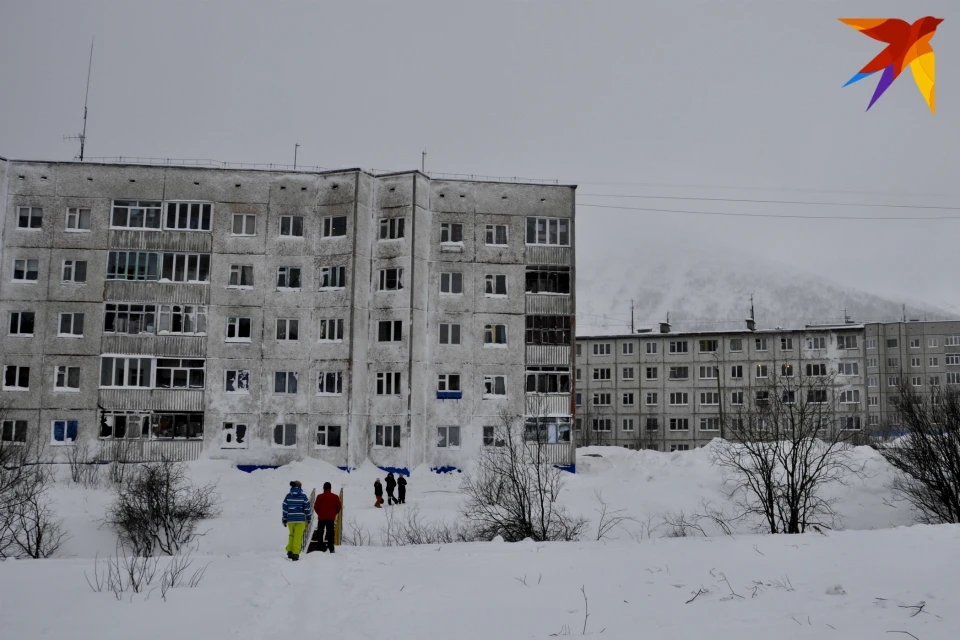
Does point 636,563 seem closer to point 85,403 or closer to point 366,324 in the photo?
point 366,324

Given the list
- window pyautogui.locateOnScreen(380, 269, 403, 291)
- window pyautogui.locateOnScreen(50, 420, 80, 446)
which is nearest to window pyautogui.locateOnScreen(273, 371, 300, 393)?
window pyautogui.locateOnScreen(380, 269, 403, 291)

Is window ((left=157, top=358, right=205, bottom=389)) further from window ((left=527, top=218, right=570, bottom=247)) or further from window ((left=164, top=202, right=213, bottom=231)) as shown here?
window ((left=527, top=218, right=570, bottom=247))

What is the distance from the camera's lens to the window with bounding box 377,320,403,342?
4525 cm

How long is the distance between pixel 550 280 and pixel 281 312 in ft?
50.0

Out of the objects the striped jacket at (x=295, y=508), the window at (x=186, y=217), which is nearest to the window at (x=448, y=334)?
the window at (x=186, y=217)

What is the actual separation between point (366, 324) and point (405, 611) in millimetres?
33163

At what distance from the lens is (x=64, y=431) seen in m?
43.1

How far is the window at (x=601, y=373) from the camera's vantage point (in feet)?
258

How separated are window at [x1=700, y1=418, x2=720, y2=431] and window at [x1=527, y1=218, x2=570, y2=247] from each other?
34.7m

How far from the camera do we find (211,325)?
44.7 meters

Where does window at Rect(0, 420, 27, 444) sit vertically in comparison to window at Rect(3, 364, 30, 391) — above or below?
below

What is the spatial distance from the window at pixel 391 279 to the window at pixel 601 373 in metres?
37.7

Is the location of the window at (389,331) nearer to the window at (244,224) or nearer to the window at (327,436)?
the window at (327,436)

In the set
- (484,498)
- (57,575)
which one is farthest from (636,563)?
(484,498)
